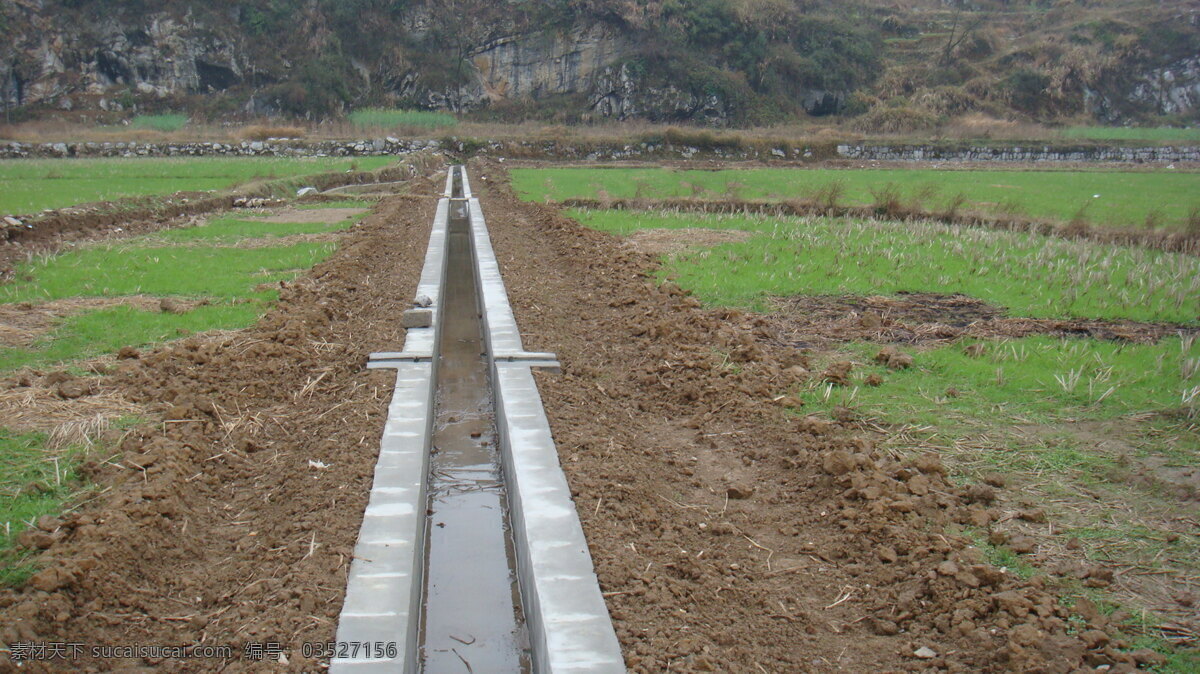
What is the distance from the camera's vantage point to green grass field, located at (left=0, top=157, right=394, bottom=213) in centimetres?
1853

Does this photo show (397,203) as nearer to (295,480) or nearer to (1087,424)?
(295,480)

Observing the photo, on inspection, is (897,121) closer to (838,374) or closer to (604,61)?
(604,61)

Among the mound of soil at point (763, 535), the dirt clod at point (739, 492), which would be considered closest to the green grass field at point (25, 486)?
the mound of soil at point (763, 535)

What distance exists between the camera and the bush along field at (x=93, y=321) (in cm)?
502

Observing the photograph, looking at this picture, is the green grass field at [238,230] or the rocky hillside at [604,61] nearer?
the green grass field at [238,230]

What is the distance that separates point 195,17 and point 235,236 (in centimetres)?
5562

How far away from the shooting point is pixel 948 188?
88.1 feet

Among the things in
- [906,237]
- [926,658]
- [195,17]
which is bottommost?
[926,658]

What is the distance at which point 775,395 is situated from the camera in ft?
22.9

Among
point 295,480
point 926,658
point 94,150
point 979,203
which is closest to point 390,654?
point 295,480

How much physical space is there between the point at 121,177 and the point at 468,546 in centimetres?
2472

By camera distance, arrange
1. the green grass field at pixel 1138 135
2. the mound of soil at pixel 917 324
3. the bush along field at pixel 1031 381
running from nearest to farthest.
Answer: the bush along field at pixel 1031 381, the mound of soil at pixel 917 324, the green grass field at pixel 1138 135

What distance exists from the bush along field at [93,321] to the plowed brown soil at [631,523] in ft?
0.86

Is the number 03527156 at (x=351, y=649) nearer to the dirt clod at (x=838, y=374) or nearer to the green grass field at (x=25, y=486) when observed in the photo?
the green grass field at (x=25, y=486)
